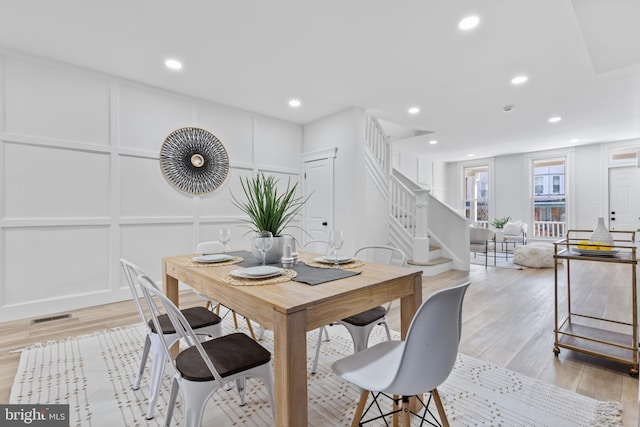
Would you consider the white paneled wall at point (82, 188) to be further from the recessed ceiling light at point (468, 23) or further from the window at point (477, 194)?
the window at point (477, 194)

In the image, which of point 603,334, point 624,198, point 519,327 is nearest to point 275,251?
point 519,327

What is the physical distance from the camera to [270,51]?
2.90m

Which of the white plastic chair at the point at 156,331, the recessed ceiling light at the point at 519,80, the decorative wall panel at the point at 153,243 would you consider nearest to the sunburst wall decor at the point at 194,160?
the decorative wall panel at the point at 153,243

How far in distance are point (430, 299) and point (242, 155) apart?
401cm

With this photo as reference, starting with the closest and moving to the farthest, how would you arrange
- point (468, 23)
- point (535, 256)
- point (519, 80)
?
point (468, 23) < point (519, 80) < point (535, 256)

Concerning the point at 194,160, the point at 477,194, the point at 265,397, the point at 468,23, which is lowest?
the point at 265,397

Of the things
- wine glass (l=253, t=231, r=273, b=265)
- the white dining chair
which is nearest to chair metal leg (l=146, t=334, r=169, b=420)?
wine glass (l=253, t=231, r=273, b=265)

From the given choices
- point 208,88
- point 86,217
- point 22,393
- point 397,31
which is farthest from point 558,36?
point 86,217

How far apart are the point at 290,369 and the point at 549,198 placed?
933cm

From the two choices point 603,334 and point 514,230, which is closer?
point 603,334

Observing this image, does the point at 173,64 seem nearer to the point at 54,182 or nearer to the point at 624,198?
the point at 54,182

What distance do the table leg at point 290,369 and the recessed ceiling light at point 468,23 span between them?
2624 millimetres

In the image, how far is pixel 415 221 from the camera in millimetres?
5262

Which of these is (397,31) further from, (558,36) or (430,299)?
(430,299)
